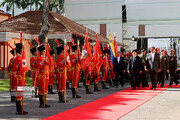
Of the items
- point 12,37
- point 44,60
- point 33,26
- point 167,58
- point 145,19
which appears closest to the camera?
point 44,60

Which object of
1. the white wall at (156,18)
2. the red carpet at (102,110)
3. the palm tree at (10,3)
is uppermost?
the palm tree at (10,3)

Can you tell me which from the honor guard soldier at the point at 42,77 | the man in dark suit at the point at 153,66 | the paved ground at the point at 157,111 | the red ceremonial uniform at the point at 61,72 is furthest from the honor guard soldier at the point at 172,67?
the honor guard soldier at the point at 42,77

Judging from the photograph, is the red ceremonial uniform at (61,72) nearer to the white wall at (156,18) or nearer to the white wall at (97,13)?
the white wall at (97,13)

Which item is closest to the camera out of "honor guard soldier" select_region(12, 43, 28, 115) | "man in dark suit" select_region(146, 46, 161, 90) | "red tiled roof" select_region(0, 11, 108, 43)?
"honor guard soldier" select_region(12, 43, 28, 115)

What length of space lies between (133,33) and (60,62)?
34773 millimetres

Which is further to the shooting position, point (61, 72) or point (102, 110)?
point (61, 72)

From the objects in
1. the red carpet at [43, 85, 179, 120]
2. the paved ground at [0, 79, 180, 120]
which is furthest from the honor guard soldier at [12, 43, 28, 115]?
the red carpet at [43, 85, 179, 120]

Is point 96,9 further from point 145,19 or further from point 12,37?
point 12,37

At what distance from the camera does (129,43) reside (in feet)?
154

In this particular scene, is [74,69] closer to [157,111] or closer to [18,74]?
[18,74]

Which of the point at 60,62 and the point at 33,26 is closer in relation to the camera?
the point at 60,62

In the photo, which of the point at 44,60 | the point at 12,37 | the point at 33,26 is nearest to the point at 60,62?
the point at 44,60

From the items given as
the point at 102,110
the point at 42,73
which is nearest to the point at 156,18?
the point at 42,73

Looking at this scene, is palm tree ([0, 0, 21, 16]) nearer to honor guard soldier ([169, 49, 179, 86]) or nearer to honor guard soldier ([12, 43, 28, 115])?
honor guard soldier ([169, 49, 179, 86])
